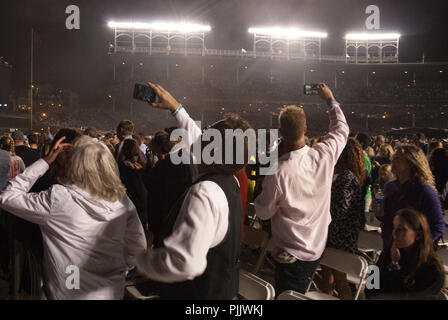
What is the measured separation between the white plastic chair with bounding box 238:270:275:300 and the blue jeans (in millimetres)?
307

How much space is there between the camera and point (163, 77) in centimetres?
4072

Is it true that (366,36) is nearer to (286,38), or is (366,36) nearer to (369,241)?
(286,38)

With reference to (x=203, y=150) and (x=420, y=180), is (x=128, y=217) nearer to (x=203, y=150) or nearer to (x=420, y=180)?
(x=203, y=150)

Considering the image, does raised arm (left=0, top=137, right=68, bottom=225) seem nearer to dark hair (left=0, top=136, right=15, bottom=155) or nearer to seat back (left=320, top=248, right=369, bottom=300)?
seat back (left=320, top=248, right=369, bottom=300)

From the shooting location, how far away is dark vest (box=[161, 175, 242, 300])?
5.67 ft

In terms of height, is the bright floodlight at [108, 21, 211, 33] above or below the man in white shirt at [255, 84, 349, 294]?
above

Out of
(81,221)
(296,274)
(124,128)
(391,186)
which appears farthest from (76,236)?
(124,128)

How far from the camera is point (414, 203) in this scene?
11.1ft

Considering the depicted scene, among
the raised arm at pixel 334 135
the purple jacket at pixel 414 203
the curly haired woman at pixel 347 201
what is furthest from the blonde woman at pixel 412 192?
the raised arm at pixel 334 135

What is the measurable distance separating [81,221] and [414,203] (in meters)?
2.76

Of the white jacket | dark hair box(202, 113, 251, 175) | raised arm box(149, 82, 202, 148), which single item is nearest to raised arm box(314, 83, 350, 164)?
raised arm box(149, 82, 202, 148)

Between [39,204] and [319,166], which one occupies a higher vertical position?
[319,166]
